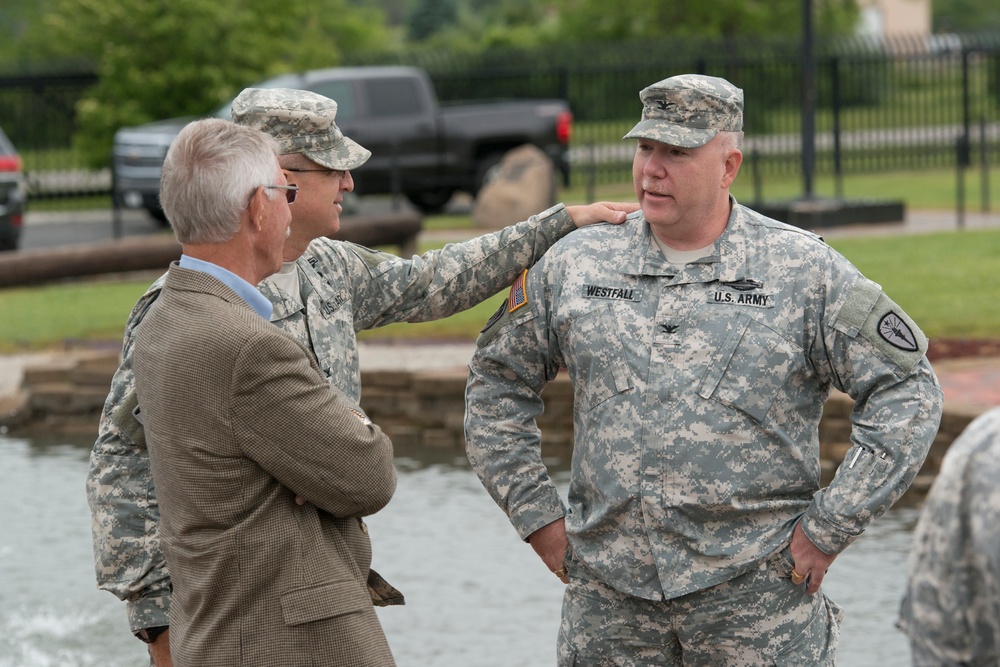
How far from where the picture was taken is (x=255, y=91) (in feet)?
11.6

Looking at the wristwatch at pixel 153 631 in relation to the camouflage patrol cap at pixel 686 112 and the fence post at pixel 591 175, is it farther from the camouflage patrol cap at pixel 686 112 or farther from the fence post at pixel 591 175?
the fence post at pixel 591 175

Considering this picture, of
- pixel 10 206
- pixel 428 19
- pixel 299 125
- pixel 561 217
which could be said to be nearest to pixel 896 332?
pixel 561 217

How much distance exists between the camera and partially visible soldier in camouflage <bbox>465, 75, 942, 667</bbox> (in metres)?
3.28

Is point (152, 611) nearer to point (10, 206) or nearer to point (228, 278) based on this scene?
point (228, 278)

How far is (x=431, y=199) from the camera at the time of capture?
20766 mm

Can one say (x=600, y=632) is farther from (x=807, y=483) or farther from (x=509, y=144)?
(x=509, y=144)

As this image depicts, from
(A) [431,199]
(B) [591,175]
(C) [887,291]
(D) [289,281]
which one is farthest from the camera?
(A) [431,199]

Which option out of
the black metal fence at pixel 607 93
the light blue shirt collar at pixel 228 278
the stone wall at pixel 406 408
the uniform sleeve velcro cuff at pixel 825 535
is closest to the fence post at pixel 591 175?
the black metal fence at pixel 607 93

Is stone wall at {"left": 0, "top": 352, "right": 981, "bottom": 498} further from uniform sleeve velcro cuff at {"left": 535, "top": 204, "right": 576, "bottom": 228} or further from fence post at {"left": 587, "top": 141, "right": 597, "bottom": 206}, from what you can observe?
fence post at {"left": 587, "top": 141, "right": 597, "bottom": 206}

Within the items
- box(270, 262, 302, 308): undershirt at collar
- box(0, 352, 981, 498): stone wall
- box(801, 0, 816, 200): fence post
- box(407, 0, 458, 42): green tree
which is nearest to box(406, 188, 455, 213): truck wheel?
box(801, 0, 816, 200): fence post

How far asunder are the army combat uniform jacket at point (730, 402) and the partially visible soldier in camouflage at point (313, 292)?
0.30 meters

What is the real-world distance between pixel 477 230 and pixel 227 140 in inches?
575

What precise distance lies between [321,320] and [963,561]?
1676 mm

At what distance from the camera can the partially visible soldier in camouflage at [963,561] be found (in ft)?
6.66
